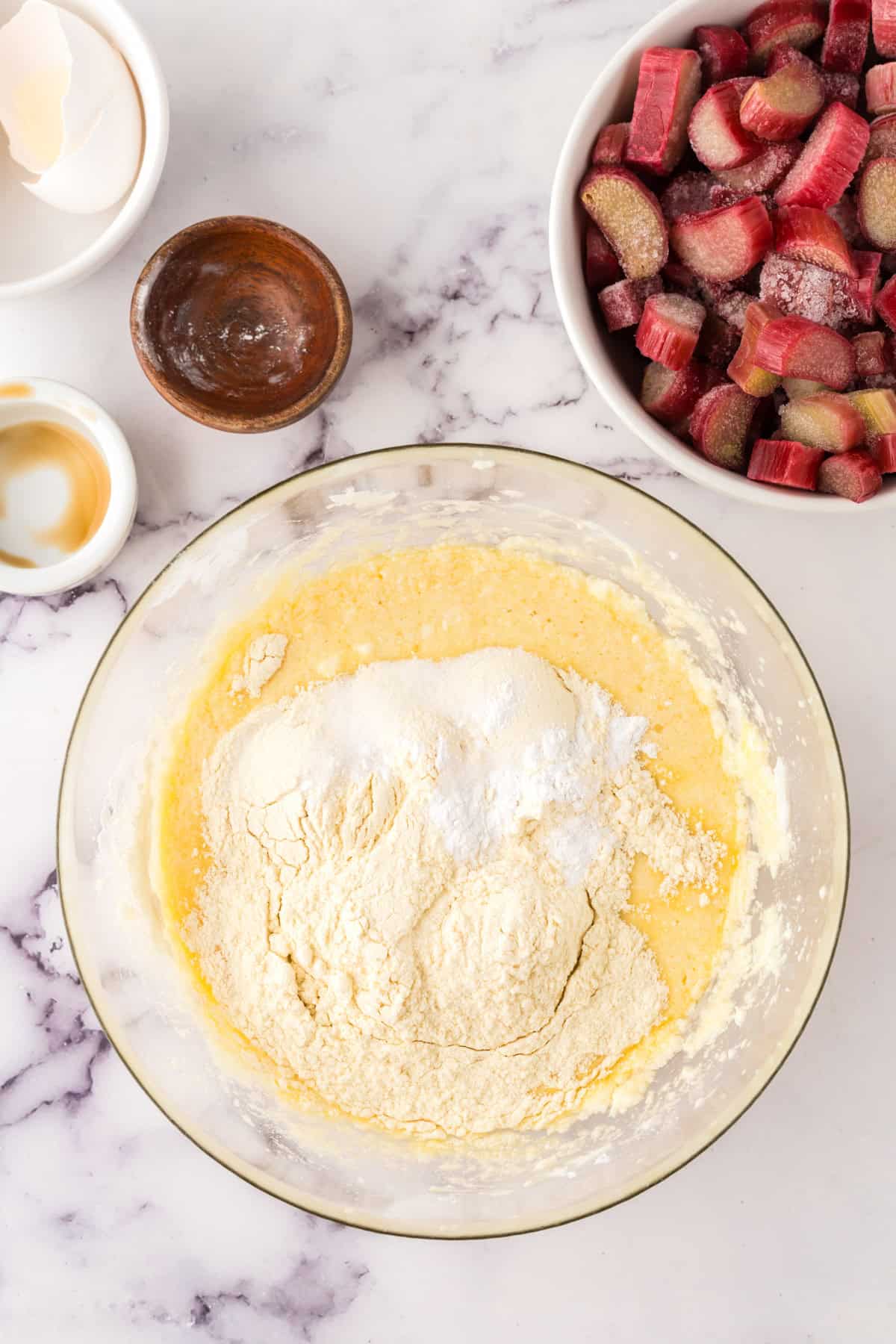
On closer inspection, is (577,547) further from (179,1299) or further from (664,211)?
(179,1299)

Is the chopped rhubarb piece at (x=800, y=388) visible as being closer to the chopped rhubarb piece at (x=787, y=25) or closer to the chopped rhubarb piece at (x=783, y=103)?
the chopped rhubarb piece at (x=783, y=103)

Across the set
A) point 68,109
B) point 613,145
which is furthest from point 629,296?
point 68,109

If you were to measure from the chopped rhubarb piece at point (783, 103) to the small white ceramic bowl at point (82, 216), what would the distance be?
0.73m

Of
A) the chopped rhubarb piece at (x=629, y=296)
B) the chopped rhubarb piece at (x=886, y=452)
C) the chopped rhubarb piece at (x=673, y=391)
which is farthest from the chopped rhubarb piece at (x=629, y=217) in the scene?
the chopped rhubarb piece at (x=886, y=452)

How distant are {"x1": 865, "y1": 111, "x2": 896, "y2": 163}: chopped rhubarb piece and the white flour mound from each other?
0.70 meters

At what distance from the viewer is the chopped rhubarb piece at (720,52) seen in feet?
4.26

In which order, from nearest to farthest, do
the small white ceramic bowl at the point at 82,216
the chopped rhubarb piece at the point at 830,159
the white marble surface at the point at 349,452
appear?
the chopped rhubarb piece at the point at 830,159 < the small white ceramic bowl at the point at 82,216 < the white marble surface at the point at 349,452

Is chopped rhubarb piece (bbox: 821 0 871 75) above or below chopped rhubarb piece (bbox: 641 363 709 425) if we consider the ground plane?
above

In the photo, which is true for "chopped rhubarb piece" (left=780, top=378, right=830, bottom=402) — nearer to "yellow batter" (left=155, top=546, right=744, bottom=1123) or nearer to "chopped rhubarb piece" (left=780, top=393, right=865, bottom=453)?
"chopped rhubarb piece" (left=780, top=393, right=865, bottom=453)

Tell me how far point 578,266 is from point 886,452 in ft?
1.38

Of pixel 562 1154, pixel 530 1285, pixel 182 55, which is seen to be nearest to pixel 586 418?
pixel 182 55

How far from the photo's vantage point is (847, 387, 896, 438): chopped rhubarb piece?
127 centimetres

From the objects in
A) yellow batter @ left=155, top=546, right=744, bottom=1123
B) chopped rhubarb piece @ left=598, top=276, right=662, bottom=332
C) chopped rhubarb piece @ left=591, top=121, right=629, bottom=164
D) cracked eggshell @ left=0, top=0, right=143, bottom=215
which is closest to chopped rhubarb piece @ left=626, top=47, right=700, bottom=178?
chopped rhubarb piece @ left=591, top=121, right=629, bottom=164

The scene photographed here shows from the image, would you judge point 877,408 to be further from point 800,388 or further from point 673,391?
point 673,391
